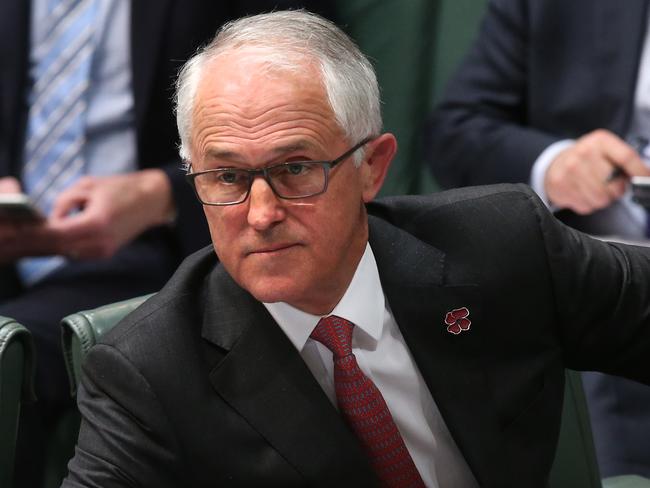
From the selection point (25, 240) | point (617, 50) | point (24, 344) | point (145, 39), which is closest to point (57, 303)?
point (25, 240)

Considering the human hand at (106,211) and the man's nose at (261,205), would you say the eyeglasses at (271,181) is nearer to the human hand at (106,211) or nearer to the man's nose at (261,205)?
the man's nose at (261,205)

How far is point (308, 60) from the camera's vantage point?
1.36 m

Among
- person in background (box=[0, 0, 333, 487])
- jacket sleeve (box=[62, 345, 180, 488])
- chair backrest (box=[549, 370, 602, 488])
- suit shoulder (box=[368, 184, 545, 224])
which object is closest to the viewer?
jacket sleeve (box=[62, 345, 180, 488])

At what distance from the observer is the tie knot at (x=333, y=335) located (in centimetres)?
144

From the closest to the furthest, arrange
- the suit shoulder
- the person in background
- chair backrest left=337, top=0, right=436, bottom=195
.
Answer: the suit shoulder → the person in background → chair backrest left=337, top=0, right=436, bottom=195

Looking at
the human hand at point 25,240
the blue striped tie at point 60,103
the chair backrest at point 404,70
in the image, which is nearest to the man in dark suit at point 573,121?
the chair backrest at point 404,70

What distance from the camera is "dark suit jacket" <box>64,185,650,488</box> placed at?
1.34 m

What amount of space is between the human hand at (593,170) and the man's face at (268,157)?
1001 mm

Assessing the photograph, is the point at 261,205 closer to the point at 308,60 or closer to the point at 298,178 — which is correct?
the point at 298,178

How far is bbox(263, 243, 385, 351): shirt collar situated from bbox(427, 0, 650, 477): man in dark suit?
0.88 m

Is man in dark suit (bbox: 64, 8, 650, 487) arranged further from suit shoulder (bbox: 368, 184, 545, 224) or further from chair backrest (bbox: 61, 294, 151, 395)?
chair backrest (bbox: 61, 294, 151, 395)

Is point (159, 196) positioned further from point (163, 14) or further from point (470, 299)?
point (470, 299)

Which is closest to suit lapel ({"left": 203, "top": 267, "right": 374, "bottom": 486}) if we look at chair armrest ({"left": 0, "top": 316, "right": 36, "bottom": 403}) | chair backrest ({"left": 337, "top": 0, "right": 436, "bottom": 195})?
chair armrest ({"left": 0, "top": 316, "right": 36, "bottom": 403})

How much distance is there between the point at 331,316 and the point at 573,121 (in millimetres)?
1142
